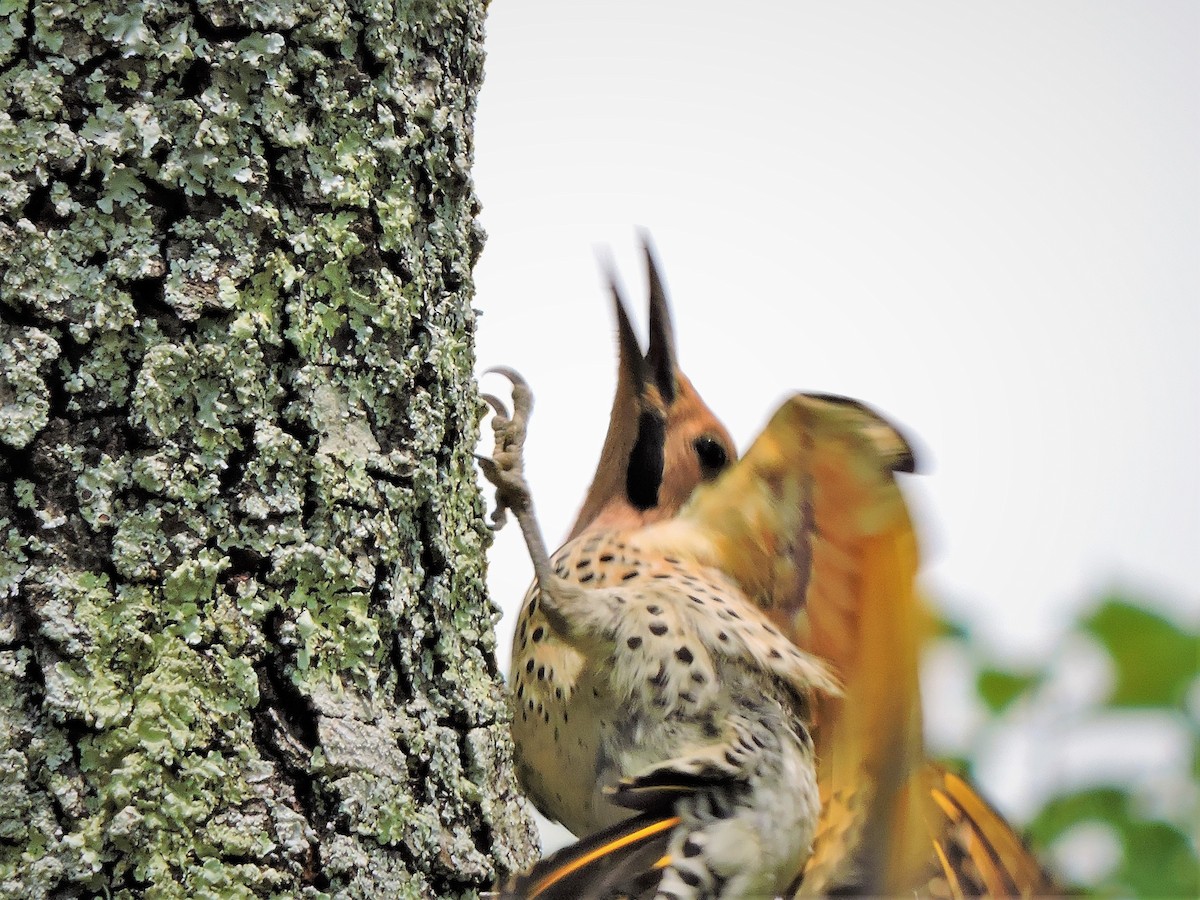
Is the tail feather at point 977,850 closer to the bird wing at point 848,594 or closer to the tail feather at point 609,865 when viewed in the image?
the bird wing at point 848,594

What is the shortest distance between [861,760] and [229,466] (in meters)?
1.28

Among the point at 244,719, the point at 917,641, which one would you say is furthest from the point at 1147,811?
the point at 244,719

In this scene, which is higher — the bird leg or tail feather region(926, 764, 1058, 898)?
the bird leg

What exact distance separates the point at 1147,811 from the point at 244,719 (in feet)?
5.99

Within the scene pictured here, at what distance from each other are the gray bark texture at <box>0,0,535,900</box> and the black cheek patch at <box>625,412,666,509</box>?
3.60 feet

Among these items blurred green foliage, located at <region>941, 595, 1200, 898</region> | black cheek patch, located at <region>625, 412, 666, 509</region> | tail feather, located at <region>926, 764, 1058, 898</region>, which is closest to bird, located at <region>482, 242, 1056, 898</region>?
tail feather, located at <region>926, 764, 1058, 898</region>

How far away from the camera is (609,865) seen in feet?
6.19

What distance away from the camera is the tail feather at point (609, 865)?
176cm

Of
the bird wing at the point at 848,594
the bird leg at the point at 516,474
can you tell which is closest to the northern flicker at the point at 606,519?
the bird leg at the point at 516,474

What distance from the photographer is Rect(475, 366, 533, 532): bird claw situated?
2.15m

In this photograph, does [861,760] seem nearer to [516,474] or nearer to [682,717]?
[682,717]

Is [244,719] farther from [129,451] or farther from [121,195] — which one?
[121,195]

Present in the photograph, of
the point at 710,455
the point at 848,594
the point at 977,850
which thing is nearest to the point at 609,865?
the point at 848,594

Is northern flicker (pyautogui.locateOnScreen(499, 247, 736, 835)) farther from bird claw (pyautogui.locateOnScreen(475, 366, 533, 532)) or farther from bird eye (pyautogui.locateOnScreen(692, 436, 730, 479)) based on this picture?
bird claw (pyautogui.locateOnScreen(475, 366, 533, 532))
